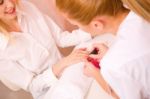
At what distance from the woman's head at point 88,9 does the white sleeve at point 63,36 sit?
0.47m

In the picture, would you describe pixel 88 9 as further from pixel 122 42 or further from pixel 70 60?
pixel 70 60

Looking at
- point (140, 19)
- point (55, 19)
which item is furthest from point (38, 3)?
point (140, 19)

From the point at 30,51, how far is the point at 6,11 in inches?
7.3

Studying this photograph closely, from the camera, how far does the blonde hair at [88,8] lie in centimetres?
88

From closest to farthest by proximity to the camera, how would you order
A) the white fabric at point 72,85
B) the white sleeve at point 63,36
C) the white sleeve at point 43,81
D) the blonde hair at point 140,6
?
1. the blonde hair at point 140,6
2. the white fabric at point 72,85
3. the white sleeve at point 43,81
4. the white sleeve at point 63,36

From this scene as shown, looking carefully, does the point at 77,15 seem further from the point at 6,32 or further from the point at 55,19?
the point at 55,19

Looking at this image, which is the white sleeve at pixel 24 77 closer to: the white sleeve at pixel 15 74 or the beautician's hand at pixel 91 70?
the white sleeve at pixel 15 74

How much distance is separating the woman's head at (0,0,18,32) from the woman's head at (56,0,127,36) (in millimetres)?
314

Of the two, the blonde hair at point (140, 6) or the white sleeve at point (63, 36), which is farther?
the white sleeve at point (63, 36)

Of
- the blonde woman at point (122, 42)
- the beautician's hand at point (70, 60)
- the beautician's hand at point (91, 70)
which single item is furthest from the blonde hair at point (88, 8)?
the beautician's hand at point (70, 60)

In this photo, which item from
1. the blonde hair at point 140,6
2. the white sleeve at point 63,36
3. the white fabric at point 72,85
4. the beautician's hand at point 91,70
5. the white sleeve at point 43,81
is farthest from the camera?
the white sleeve at point 63,36

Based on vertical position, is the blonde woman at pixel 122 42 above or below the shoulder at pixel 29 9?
above

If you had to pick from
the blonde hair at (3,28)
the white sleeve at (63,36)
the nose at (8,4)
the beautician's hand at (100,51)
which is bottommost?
the white sleeve at (63,36)

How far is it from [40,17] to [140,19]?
0.58 metres
